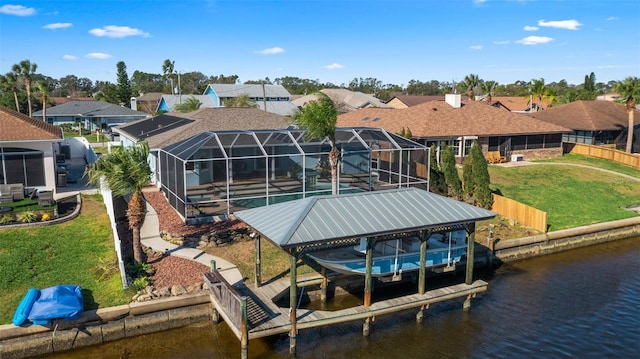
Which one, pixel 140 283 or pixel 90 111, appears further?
pixel 90 111

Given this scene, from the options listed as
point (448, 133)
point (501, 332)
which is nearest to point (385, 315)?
point (501, 332)

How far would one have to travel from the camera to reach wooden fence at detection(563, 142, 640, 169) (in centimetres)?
3731

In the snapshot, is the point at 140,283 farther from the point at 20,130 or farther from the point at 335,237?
the point at 20,130

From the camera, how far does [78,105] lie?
65.1 metres

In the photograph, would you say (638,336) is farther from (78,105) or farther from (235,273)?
(78,105)

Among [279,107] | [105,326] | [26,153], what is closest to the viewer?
[105,326]

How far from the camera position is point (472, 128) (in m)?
36.2

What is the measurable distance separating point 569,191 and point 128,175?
2494cm

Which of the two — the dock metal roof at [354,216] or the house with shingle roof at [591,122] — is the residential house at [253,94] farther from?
the dock metal roof at [354,216]

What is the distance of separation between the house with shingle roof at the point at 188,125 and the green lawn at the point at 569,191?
1467 centimetres

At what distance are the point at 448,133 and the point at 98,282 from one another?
25769 millimetres

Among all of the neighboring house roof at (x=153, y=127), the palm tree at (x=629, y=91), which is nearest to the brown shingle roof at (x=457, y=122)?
the palm tree at (x=629, y=91)

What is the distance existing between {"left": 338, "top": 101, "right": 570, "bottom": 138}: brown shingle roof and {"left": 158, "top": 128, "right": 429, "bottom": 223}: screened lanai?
257 inches

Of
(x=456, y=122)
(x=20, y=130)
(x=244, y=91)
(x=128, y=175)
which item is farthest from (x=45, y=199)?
(x=244, y=91)
